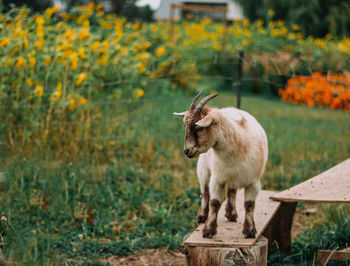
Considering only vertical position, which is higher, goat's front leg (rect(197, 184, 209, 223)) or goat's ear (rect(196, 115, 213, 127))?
goat's ear (rect(196, 115, 213, 127))

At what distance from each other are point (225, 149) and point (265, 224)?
876mm

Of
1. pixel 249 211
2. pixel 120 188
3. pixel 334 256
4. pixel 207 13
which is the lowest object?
pixel 334 256

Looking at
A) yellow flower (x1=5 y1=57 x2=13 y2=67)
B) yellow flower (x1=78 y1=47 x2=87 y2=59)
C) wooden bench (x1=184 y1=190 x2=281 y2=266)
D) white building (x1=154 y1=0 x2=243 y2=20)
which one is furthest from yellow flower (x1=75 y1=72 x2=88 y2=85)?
white building (x1=154 y1=0 x2=243 y2=20)

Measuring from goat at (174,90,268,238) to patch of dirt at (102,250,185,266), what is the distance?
103 centimetres

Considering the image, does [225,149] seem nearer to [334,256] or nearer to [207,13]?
[334,256]

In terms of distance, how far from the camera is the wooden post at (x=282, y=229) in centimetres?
449

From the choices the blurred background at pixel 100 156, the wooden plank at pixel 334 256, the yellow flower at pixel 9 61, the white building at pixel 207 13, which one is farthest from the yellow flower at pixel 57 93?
the white building at pixel 207 13

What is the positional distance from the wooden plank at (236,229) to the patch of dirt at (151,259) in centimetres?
69

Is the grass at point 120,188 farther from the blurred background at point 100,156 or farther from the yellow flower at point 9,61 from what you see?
the yellow flower at point 9,61

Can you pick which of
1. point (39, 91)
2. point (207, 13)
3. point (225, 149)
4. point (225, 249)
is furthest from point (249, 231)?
point (207, 13)

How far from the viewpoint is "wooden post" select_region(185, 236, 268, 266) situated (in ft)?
10.3

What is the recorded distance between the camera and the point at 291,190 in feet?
13.6

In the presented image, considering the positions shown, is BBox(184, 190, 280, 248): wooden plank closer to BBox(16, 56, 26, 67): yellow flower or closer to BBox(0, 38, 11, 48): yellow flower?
BBox(16, 56, 26, 67): yellow flower

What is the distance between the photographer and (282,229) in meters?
4.51
